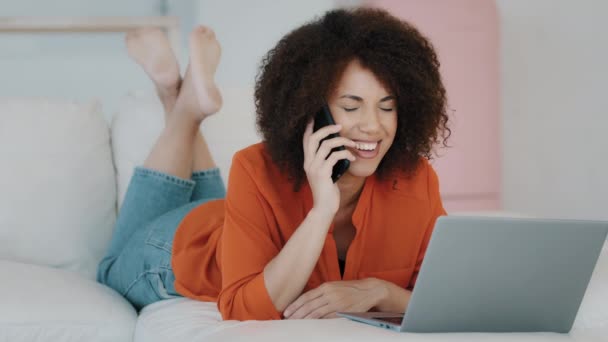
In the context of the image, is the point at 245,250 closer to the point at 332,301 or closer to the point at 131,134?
the point at 332,301

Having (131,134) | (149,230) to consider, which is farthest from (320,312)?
(131,134)

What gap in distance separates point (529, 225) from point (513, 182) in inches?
109

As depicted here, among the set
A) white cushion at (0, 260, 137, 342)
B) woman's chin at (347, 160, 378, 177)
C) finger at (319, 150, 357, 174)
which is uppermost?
finger at (319, 150, 357, 174)

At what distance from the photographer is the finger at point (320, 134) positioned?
148cm

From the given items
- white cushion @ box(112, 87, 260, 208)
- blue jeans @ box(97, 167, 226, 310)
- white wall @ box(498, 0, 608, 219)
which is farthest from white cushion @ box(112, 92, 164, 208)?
white wall @ box(498, 0, 608, 219)

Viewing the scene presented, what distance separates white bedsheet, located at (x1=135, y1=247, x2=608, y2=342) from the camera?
3.94ft

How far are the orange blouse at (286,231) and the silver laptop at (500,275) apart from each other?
276mm

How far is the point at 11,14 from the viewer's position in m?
4.55

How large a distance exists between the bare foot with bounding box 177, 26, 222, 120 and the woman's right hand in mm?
812

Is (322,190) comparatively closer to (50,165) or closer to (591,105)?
(50,165)

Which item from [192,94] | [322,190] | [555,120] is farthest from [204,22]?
[322,190]

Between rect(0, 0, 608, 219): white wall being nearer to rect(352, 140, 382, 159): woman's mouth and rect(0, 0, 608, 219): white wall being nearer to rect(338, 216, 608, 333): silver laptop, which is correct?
rect(352, 140, 382, 159): woman's mouth

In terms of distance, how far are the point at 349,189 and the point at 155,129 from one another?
3.07 feet

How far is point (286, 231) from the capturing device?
1.61 meters
